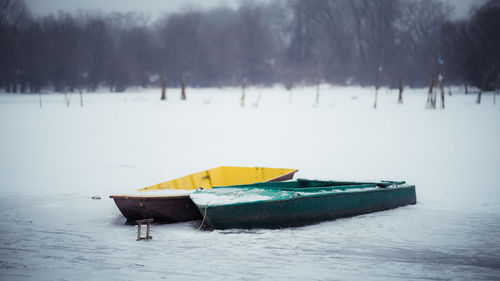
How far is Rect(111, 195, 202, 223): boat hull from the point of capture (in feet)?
23.1

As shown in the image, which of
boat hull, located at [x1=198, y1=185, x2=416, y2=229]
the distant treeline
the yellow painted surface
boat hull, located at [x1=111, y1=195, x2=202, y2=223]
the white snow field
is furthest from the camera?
the distant treeline

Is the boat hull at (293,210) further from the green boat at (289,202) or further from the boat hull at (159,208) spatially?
the boat hull at (159,208)

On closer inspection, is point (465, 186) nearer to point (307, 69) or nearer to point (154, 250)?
point (154, 250)

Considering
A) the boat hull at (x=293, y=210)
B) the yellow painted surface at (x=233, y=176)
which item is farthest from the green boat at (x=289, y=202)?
the yellow painted surface at (x=233, y=176)

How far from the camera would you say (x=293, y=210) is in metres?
7.09

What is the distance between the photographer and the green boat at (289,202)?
6875 mm

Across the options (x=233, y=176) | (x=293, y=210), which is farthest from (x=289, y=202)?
(x=233, y=176)

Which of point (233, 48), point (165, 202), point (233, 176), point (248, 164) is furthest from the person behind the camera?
point (233, 48)

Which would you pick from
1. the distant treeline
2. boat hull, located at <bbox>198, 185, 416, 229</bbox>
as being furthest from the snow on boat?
the distant treeline

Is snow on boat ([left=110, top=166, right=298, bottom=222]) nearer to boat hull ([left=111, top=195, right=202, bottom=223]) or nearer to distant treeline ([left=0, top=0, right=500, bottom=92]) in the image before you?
boat hull ([left=111, top=195, right=202, bottom=223])

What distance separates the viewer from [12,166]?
11586 mm

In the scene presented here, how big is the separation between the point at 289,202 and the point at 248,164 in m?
4.98

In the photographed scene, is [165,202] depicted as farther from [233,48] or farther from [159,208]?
[233,48]

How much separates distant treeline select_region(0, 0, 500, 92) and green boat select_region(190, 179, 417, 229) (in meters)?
33.7
